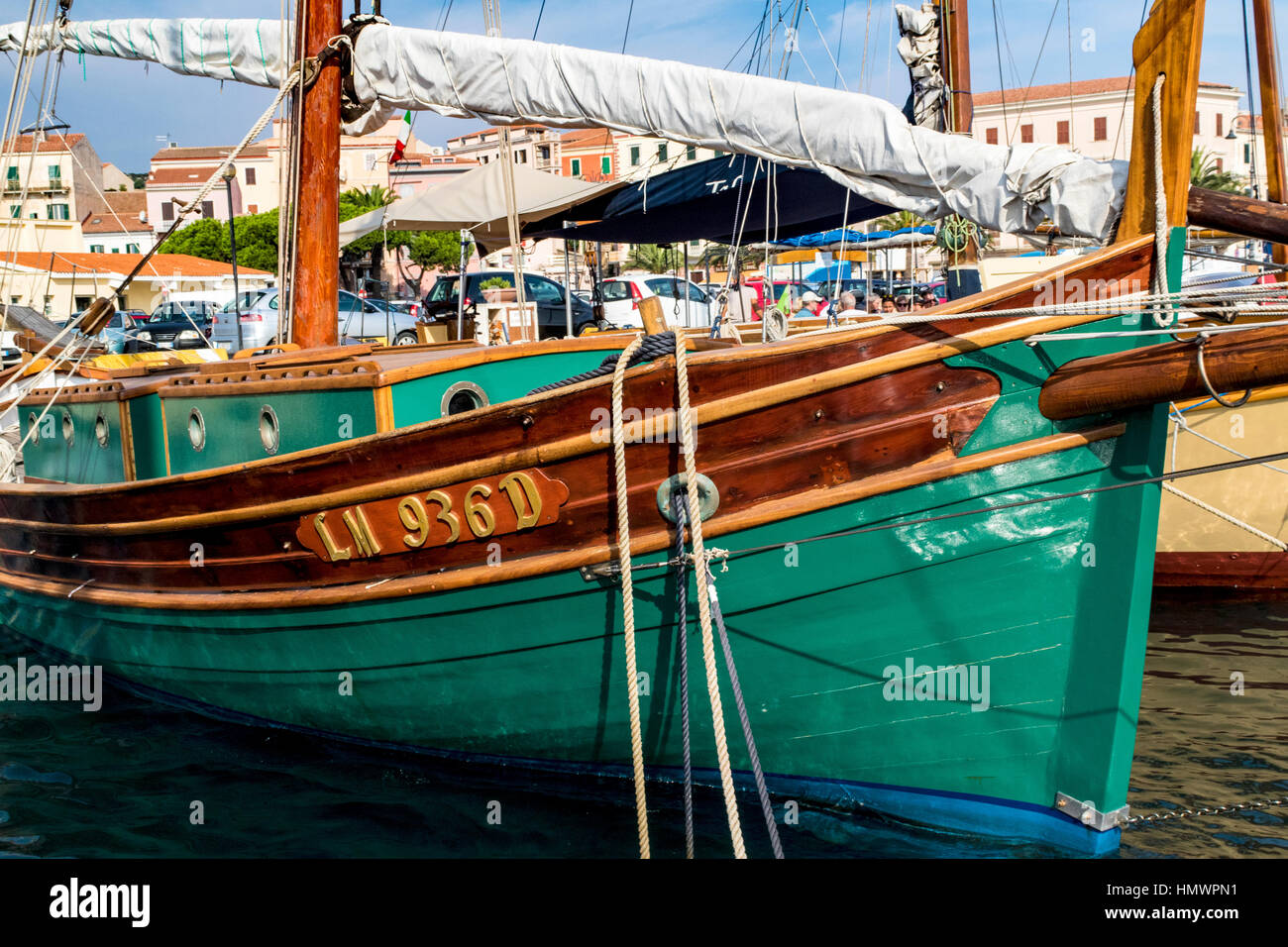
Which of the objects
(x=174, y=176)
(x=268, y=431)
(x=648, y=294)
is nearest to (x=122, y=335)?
(x=648, y=294)

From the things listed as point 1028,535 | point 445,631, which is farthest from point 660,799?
point 1028,535

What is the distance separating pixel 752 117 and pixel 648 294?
43.3 ft

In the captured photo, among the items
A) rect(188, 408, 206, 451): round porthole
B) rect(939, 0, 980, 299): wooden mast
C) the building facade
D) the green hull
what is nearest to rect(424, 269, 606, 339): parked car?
rect(939, 0, 980, 299): wooden mast

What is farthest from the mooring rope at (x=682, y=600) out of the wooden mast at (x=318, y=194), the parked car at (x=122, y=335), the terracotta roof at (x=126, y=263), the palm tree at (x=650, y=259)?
the palm tree at (x=650, y=259)

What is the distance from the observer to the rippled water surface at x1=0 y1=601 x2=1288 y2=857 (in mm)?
4516

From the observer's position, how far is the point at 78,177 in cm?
5756

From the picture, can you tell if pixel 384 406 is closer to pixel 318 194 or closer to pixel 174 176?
pixel 318 194

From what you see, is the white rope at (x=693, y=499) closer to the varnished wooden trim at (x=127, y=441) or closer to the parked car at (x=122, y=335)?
the varnished wooden trim at (x=127, y=441)

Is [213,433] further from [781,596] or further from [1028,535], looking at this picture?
[1028,535]

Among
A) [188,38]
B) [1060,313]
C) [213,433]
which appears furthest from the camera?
[188,38]

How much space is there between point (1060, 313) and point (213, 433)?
13.2 feet

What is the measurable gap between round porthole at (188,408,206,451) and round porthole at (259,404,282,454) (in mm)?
538

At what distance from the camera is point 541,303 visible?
16.2 m

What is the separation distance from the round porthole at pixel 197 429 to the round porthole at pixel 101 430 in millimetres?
880
